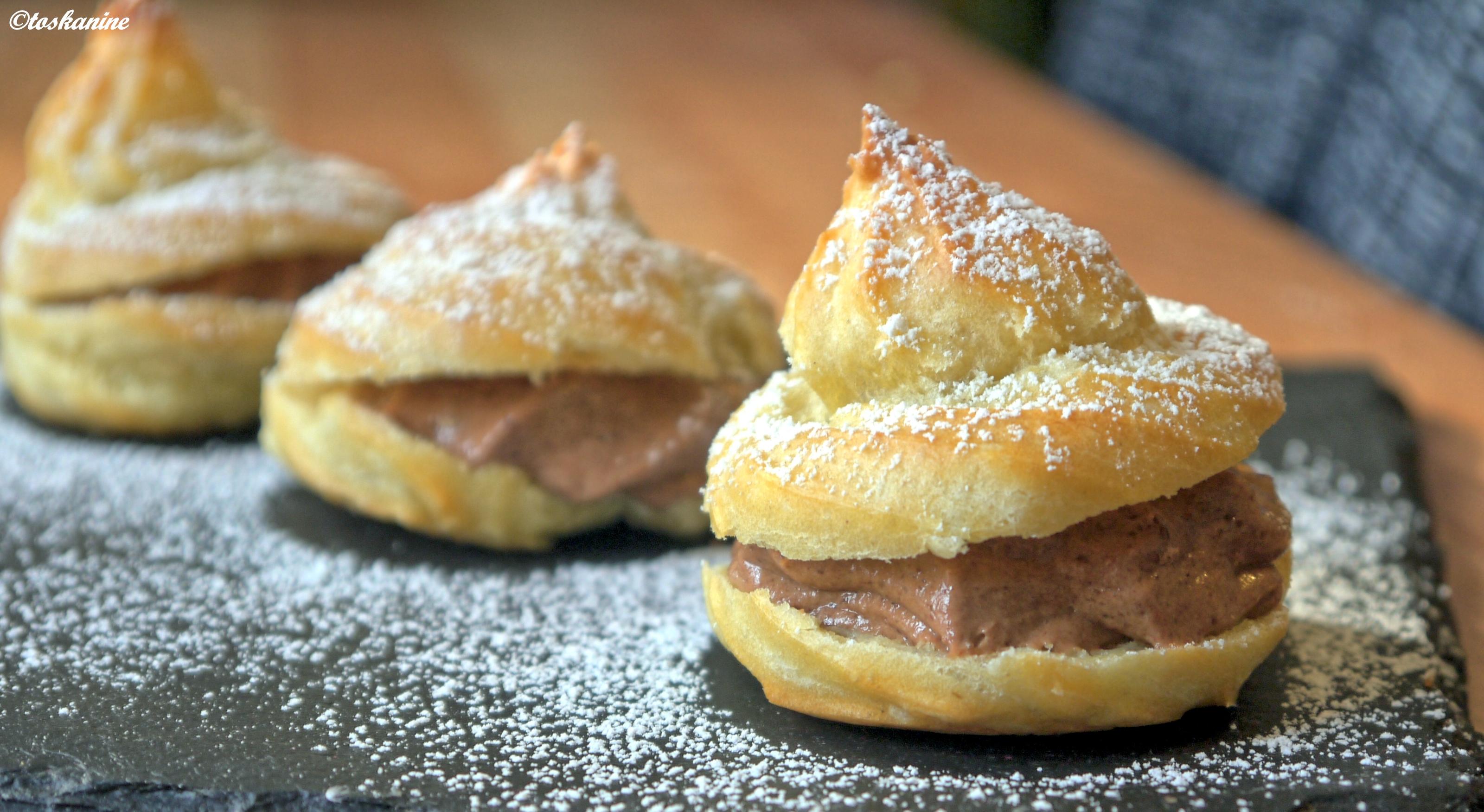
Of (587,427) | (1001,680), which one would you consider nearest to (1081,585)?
(1001,680)

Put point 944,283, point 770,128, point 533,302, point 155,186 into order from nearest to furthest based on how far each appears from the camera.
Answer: point 944,283 → point 533,302 → point 155,186 → point 770,128

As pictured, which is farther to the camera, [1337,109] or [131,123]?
[1337,109]

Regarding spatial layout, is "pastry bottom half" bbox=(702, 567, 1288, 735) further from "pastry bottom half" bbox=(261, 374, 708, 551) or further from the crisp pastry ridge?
"pastry bottom half" bbox=(261, 374, 708, 551)

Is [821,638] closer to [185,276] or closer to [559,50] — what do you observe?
[185,276]

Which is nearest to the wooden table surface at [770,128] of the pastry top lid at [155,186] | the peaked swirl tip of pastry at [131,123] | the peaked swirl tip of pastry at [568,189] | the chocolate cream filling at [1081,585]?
the chocolate cream filling at [1081,585]

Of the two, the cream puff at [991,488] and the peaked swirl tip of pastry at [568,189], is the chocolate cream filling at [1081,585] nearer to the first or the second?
the cream puff at [991,488]

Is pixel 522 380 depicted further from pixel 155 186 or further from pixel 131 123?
pixel 131 123
